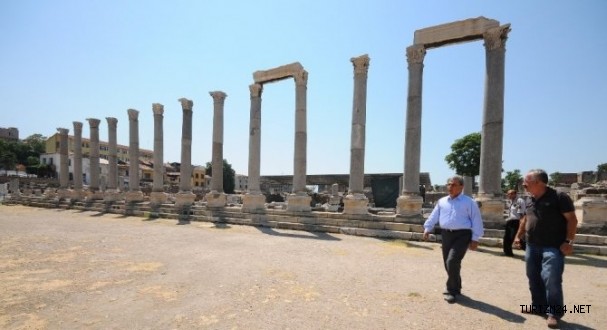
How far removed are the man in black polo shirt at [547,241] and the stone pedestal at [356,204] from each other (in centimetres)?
849

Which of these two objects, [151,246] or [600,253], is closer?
[600,253]

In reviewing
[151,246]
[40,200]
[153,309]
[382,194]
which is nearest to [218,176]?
[151,246]

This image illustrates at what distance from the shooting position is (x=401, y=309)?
4.29m

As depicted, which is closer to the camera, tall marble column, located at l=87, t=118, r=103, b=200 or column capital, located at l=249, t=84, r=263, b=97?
column capital, located at l=249, t=84, r=263, b=97

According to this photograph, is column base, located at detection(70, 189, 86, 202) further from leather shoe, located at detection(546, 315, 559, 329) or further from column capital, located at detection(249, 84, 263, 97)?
leather shoe, located at detection(546, 315, 559, 329)

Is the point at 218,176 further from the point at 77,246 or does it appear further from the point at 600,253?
the point at 600,253

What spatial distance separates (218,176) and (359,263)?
12805 millimetres

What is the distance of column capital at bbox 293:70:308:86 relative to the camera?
15430mm

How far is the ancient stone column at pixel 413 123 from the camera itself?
473 inches

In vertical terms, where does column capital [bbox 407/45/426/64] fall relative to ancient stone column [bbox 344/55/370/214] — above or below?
above

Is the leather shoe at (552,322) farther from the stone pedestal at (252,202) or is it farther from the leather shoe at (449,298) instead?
the stone pedestal at (252,202)

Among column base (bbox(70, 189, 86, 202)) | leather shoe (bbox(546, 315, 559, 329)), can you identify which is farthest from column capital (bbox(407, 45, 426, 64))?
column base (bbox(70, 189, 86, 202))

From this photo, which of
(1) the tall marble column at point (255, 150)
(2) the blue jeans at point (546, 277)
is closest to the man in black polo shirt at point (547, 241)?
(2) the blue jeans at point (546, 277)

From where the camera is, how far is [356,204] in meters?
12.7
